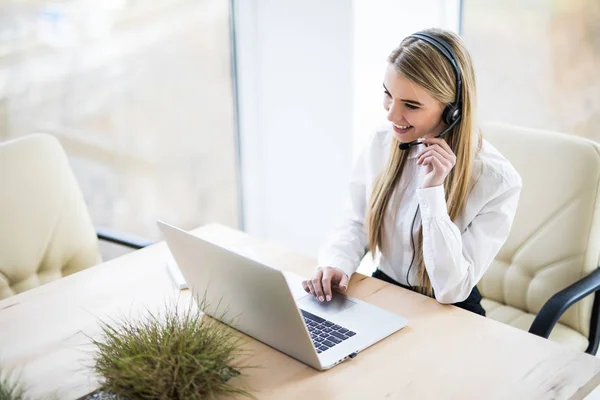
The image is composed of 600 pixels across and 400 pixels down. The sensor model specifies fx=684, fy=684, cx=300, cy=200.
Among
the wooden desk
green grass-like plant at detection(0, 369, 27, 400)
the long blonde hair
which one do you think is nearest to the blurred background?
the long blonde hair

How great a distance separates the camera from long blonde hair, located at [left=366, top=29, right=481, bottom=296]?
1.58m

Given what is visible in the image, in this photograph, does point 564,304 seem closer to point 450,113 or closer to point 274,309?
point 450,113

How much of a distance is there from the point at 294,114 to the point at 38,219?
3.89 feet

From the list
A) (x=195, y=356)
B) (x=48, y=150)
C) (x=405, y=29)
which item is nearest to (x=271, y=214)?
(x=405, y=29)

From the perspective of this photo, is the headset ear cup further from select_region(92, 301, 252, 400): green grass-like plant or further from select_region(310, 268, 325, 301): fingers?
select_region(92, 301, 252, 400): green grass-like plant

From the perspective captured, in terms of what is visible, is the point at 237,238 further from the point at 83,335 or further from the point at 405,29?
the point at 405,29

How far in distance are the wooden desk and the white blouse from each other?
0.08 meters

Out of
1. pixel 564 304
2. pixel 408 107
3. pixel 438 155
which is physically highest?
pixel 408 107

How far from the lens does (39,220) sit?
1.98 meters

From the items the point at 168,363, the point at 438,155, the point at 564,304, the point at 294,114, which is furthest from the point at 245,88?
the point at 168,363

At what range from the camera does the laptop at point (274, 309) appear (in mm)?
1238

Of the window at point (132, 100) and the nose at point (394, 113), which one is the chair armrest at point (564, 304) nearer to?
the nose at point (394, 113)

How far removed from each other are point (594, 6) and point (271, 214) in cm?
156

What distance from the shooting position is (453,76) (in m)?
1.60
